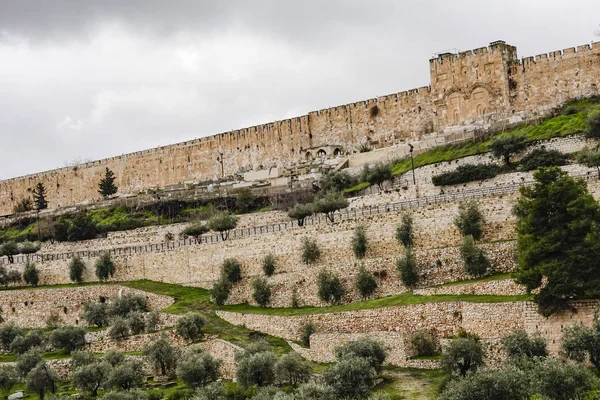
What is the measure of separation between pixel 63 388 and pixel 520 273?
58.2 feet

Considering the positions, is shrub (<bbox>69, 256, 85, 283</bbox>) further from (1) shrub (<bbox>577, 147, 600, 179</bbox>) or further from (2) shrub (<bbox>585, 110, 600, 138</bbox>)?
(2) shrub (<bbox>585, 110, 600, 138</bbox>)

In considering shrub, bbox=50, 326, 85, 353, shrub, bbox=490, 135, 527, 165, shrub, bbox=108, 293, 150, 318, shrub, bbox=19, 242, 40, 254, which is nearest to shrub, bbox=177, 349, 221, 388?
shrub, bbox=50, 326, 85, 353

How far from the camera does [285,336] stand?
35938 millimetres

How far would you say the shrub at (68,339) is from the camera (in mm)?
39938

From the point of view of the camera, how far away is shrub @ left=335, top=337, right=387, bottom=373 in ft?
97.1

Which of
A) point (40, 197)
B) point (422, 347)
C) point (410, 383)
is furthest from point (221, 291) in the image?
point (40, 197)

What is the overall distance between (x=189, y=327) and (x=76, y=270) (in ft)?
50.1

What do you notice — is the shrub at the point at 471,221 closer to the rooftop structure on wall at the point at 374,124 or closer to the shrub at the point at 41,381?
the rooftop structure on wall at the point at 374,124

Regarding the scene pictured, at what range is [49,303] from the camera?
47375 mm

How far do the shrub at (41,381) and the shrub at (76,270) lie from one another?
15.0 meters

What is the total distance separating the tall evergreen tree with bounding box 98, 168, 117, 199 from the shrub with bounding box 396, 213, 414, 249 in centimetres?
4245

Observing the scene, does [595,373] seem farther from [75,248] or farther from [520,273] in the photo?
[75,248]

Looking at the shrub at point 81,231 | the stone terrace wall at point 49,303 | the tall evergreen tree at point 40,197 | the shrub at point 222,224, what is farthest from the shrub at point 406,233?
the tall evergreen tree at point 40,197

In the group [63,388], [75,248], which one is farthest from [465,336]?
[75,248]
